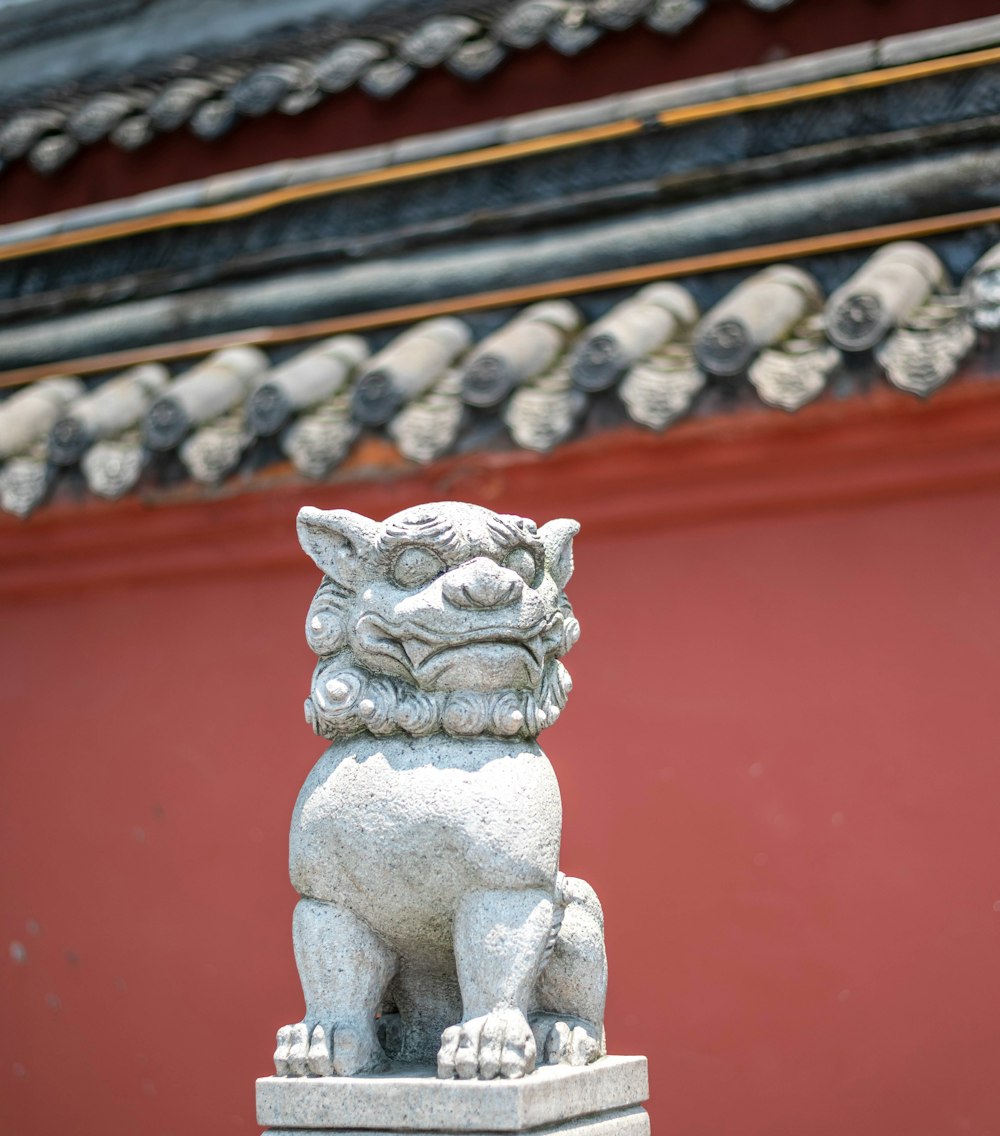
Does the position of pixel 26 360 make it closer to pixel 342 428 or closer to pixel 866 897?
pixel 342 428

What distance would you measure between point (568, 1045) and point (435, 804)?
48 cm

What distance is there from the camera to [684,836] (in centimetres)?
424

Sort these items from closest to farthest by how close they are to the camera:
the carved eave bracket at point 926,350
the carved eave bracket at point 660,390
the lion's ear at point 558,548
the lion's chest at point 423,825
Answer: the lion's chest at point 423,825 < the lion's ear at point 558,548 < the carved eave bracket at point 926,350 < the carved eave bracket at point 660,390

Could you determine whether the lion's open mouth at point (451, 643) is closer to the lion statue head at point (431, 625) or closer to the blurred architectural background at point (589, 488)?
the lion statue head at point (431, 625)

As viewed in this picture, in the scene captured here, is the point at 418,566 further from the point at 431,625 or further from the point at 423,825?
the point at 423,825

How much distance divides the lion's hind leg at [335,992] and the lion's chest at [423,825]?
0.04 meters

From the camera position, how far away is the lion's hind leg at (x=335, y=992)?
8.52 ft

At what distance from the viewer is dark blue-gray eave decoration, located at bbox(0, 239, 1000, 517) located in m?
3.89

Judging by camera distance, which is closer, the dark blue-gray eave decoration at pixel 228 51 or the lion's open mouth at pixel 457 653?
the lion's open mouth at pixel 457 653

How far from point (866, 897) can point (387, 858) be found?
6.14 ft

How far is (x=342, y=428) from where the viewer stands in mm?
4391

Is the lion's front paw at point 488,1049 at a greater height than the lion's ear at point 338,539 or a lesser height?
lesser

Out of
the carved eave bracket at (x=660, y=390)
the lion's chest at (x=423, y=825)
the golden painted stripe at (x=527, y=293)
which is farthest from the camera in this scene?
the golden painted stripe at (x=527, y=293)

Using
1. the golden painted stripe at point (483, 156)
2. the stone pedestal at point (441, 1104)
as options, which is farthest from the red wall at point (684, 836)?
the stone pedestal at point (441, 1104)
